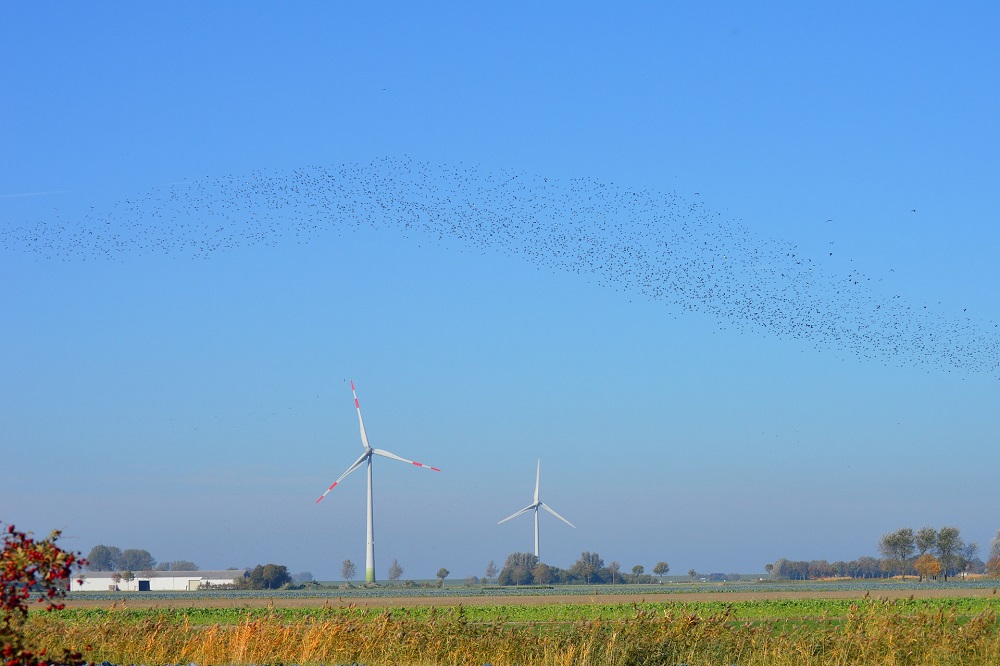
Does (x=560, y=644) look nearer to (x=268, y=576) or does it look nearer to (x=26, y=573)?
(x=26, y=573)

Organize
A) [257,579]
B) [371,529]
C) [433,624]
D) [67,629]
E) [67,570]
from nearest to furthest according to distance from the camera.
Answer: [67,570] < [433,624] < [67,629] < [371,529] < [257,579]

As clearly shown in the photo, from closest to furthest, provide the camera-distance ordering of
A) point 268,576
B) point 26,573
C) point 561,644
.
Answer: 1. point 26,573
2. point 561,644
3. point 268,576

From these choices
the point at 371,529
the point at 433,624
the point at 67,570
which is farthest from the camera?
the point at 371,529

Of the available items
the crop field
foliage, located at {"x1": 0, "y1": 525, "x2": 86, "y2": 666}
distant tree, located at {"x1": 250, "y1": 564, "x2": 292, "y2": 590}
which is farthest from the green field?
distant tree, located at {"x1": 250, "y1": 564, "x2": 292, "y2": 590}

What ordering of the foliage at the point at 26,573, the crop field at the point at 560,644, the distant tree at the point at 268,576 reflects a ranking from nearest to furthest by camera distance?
the foliage at the point at 26,573 → the crop field at the point at 560,644 → the distant tree at the point at 268,576

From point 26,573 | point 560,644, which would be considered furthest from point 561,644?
point 26,573

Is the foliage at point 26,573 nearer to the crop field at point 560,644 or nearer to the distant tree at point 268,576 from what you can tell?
the crop field at point 560,644

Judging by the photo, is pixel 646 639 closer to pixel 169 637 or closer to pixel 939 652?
pixel 939 652

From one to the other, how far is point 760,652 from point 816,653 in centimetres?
174

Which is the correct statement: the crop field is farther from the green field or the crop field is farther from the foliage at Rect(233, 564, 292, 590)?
the foliage at Rect(233, 564, 292, 590)

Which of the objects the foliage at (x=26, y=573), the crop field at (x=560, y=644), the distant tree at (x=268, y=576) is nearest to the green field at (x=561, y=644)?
the crop field at (x=560, y=644)

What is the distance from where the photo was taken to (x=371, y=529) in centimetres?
17225

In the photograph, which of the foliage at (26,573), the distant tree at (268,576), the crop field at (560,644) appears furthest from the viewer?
the distant tree at (268,576)

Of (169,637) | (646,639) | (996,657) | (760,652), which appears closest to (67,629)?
(169,637)
